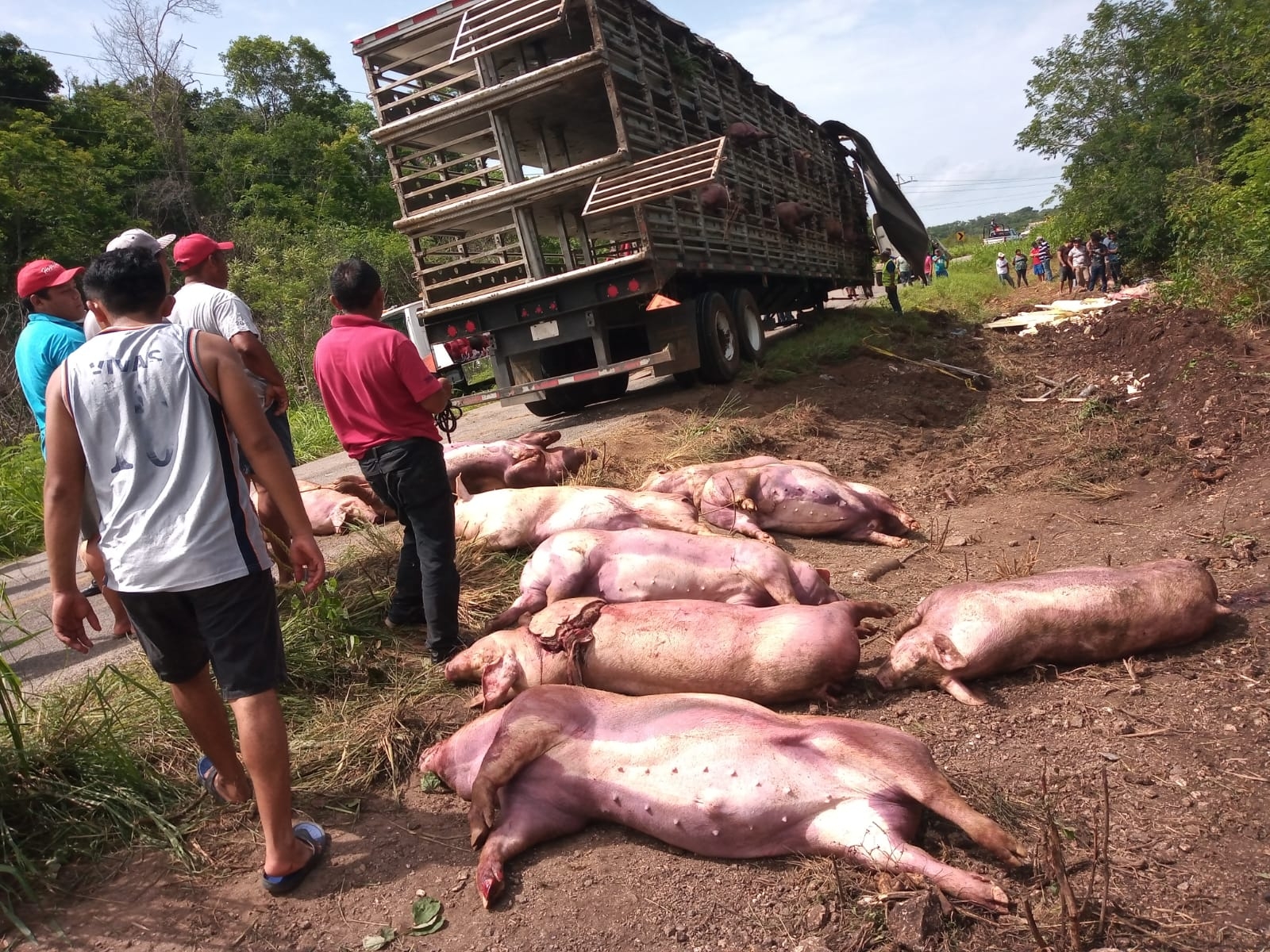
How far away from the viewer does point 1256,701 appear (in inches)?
119

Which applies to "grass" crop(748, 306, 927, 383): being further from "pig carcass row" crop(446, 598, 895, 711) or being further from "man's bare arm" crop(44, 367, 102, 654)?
"man's bare arm" crop(44, 367, 102, 654)

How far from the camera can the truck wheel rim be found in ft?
30.0

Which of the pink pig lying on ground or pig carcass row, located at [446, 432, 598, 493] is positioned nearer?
the pink pig lying on ground

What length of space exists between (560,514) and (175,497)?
2.76 meters

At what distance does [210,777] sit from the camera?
2.99 m

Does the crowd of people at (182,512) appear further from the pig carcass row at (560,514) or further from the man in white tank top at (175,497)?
the pig carcass row at (560,514)

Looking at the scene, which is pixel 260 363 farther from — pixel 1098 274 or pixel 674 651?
pixel 1098 274

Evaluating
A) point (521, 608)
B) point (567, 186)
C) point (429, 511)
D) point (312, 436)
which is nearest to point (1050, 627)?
point (521, 608)

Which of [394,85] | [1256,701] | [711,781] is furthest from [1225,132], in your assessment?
[711,781]

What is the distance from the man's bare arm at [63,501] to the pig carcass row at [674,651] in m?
1.50

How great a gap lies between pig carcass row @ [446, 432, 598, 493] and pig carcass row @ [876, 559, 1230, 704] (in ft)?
10.7

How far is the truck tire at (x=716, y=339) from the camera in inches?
344

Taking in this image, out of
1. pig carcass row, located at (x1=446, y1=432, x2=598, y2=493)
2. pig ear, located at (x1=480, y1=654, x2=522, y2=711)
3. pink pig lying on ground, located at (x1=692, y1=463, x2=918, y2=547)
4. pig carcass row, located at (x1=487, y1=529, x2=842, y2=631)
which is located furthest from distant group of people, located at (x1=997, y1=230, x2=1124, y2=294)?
pig ear, located at (x1=480, y1=654, x2=522, y2=711)

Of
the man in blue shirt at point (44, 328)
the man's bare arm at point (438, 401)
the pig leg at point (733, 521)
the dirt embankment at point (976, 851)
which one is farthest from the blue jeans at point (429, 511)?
the pig leg at point (733, 521)
